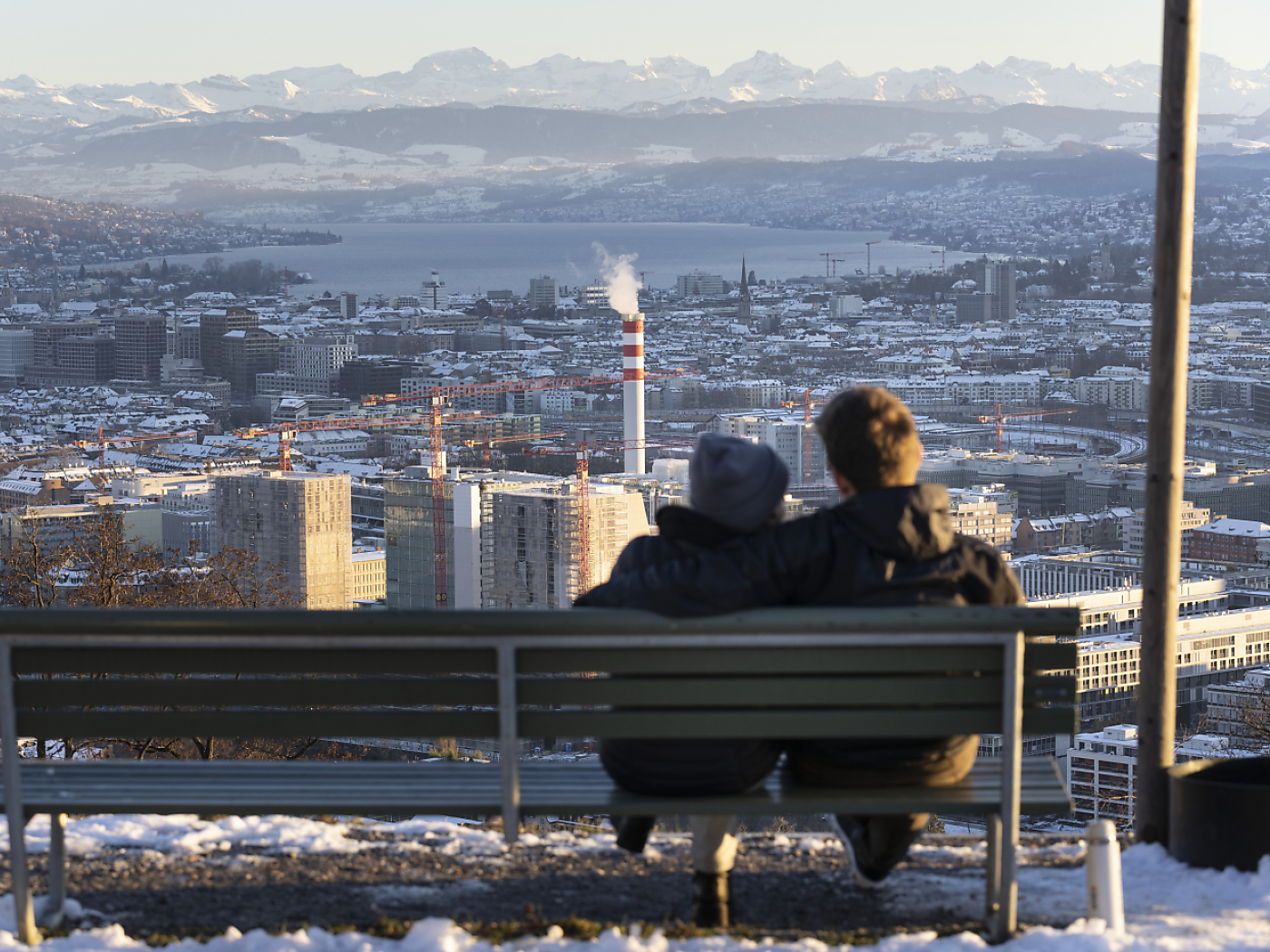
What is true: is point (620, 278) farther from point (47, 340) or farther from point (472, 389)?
point (47, 340)

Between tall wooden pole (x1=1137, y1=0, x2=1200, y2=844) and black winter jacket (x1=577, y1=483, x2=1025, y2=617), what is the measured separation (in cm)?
58

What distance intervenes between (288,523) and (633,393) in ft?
39.2

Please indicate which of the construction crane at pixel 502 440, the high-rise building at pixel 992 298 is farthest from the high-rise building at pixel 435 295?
the construction crane at pixel 502 440

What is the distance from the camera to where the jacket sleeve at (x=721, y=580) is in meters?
1.50

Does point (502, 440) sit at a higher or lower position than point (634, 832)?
lower

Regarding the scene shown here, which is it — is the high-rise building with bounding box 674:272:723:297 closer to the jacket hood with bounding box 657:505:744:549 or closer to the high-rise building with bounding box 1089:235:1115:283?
the high-rise building with bounding box 1089:235:1115:283

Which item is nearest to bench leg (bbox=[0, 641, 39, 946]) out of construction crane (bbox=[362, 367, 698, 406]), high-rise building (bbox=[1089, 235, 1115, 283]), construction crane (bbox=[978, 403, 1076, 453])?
construction crane (bbox=[978, 403, 1076, 453])

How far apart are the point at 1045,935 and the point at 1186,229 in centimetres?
99

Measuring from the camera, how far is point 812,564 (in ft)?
5.14

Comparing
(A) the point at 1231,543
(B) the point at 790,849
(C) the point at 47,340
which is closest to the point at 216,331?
(C) the point at 47,340

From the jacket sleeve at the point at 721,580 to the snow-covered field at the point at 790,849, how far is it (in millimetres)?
348

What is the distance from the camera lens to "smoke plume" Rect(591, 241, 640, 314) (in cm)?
7012

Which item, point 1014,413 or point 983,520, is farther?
point 1014,413

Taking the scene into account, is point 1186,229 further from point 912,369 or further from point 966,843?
point 912,369
